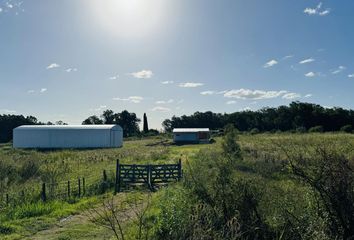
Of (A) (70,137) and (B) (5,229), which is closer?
(B) (5,229)

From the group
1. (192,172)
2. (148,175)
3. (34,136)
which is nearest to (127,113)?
(34,136)

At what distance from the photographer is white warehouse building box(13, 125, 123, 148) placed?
4972 cm

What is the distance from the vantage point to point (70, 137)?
50.1 m

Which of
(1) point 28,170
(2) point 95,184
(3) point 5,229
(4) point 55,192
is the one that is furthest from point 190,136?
(3) point 5,229

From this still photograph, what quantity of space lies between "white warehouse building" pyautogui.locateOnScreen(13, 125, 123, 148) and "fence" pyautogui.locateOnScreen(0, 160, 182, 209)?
32496 mm

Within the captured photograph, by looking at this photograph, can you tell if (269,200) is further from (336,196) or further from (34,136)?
(34,136)

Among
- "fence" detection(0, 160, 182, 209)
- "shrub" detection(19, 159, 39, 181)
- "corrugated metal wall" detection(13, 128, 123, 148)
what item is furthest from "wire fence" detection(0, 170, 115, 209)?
"corrugated metal wall" detection(13, 128, 123, 148)

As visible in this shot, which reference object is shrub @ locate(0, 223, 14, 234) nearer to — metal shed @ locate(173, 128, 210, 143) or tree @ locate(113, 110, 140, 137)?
metal shed @ locate(173, 128, 210, 143)

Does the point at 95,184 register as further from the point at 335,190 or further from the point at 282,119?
the point at 282,119

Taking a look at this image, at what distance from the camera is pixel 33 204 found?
444 inches

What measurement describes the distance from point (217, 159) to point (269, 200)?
1767 millimetres

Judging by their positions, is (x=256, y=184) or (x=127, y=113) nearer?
(x=256, y=184)

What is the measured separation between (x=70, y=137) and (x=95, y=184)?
122ft

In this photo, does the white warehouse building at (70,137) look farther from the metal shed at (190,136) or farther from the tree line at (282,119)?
the tree line at (282,119)
